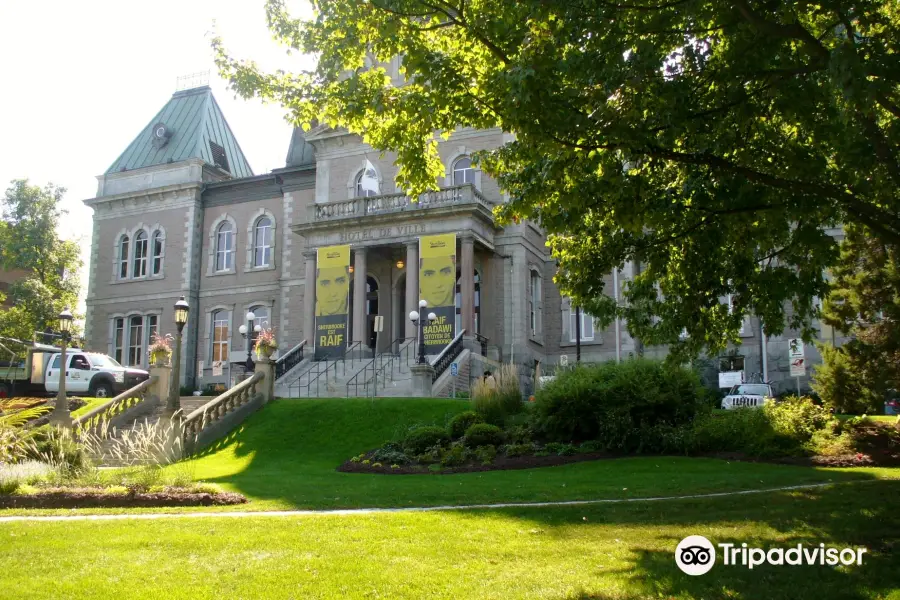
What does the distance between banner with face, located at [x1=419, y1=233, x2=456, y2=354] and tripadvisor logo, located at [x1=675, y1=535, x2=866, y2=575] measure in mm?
22526

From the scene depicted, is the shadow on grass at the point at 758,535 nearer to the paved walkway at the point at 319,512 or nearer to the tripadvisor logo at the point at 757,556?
the tripadvisor logo at the point at 757,556

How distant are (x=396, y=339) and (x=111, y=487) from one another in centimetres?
2232

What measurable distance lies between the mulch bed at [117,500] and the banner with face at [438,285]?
1842cm

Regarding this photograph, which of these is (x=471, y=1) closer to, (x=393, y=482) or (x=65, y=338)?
(x=393, y=482)

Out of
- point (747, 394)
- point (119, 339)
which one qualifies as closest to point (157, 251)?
point (119, 339)

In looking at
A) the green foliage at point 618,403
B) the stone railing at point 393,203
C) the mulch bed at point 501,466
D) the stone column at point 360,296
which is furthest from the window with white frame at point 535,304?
the mulch bed at point 501,466

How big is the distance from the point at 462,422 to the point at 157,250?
29.0 m

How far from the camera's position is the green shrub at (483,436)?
1891 centimetres

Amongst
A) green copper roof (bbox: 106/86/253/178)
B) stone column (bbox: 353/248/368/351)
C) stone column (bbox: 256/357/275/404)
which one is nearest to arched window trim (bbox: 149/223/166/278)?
green copper roof (bbox: 106/86/253/178)

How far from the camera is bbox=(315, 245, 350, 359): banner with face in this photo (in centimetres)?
3259

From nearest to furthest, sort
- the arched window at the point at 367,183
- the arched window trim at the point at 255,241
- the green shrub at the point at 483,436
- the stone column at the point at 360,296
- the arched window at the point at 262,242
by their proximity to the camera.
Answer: the green shrub at the point at 483,436, the stone column at the point at 360,296, the arched window at the point at 367,183, the arched window trim at the point at 255,241, the arched window at the point at 262,242

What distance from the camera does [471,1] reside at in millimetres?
11438

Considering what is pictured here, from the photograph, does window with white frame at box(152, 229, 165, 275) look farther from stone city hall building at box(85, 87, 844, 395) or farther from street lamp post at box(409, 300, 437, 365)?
street lamp post at box(409, 300, 437, 365)

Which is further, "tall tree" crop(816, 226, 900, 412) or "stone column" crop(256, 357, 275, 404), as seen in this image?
"stone column" crop(256, 357, 275, 404)
